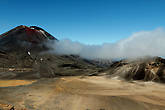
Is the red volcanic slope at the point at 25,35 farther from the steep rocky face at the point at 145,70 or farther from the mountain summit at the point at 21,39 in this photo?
the steep rocky face at the point at 145,70

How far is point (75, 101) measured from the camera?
499 inches

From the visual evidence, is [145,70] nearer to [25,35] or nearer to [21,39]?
[21,39]

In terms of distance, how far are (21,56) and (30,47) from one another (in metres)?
Answer: 15.6

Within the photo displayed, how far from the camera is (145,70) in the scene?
25.3m

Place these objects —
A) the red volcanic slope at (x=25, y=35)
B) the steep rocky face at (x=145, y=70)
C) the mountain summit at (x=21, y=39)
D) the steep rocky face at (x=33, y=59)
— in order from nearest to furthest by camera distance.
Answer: the steep rocky face at (x=145, y=70)
the steep rocky face at (x=33, y=59)
the mountain summit at (x=21, y=39)
the red volcanic slope at (x=25, y=35)

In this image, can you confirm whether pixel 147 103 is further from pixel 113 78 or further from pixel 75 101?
pixel 113 78

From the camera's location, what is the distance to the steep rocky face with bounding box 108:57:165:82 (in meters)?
23.4

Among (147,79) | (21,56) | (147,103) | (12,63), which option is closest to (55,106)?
(147,103)

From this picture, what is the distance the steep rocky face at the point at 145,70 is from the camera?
2340cm

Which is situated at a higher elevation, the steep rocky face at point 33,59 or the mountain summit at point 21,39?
the mountain summit at point 21,39

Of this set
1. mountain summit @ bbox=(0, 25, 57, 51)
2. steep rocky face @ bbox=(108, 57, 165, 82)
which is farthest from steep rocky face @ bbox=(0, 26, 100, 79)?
steep rocky face @ bbox=(108, 57, 165, 82)

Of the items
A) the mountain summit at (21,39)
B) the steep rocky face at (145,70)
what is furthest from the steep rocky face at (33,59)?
the steep rocky face at (145,70)

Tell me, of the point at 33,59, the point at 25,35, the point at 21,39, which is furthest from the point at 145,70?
the point at 25,35

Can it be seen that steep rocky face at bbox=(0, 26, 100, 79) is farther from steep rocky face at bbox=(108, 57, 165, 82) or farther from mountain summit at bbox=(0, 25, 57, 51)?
steep rocky face at bbox=(108, 57, 165, 82)
